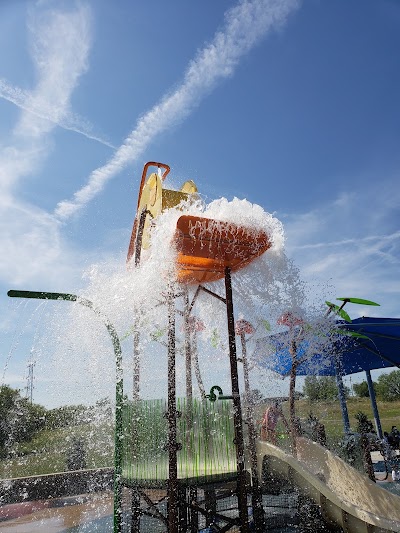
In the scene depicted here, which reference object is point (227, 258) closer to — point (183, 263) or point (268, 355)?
point (183, 263)

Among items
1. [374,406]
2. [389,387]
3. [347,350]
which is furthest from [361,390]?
[347,350]

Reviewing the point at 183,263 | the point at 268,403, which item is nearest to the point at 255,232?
the point at 183,263

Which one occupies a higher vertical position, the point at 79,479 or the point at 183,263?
the point at 183,263

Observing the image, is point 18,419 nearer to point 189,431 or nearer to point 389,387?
point 189,431

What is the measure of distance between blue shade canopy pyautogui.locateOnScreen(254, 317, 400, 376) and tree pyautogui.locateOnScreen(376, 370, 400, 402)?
799 inches

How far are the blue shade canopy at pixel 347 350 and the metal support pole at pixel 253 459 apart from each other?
5.58 feet

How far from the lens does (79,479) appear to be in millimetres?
9922

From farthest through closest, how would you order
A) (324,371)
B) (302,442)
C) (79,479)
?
1. (324,371)
2. (79,479)
3. (302,442)

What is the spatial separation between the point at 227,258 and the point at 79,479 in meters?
7.64

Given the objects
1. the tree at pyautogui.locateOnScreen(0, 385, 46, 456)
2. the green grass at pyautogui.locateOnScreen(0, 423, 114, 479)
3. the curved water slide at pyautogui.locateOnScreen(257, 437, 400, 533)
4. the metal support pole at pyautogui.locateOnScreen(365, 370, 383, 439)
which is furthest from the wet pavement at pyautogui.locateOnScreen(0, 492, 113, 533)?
the metal support pole at pyautogui.locateOnScreen(365, 370, 383, 439)

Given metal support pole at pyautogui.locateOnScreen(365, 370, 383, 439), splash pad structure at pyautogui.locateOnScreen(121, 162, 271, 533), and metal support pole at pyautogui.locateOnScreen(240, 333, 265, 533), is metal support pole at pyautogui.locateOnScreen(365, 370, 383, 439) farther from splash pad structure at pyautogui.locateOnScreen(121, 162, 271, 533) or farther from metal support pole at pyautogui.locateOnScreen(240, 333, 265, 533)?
splash pad structure at pyautogui.locateOnScreen(121, 162, 271, 533)

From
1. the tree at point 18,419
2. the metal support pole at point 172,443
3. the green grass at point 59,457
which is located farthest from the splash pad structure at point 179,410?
the tree at point 18,419

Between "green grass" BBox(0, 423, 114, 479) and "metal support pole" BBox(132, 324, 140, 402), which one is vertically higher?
"metal support pole" BBox(132, 324, 140, 402)

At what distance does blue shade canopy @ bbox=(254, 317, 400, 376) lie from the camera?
9.20m
